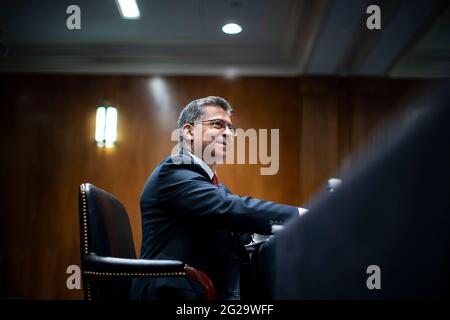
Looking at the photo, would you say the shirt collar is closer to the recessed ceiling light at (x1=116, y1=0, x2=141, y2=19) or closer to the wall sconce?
the recessed ceiling light at (x1=116, y1=0, x2=141, y2=19)

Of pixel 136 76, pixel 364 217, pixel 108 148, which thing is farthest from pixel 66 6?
pixel 364 217

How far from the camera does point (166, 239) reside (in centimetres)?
140

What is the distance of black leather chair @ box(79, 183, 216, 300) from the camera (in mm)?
1216

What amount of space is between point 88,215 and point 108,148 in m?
3.39

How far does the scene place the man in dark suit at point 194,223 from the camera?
4.28 ft

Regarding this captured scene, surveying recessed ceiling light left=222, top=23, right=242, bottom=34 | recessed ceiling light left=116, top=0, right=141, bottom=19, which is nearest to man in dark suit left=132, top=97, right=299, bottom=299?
recessed ceiling light left=116, top=0, right=141, bottom=19

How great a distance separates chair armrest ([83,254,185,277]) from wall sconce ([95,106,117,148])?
3448 millimetres

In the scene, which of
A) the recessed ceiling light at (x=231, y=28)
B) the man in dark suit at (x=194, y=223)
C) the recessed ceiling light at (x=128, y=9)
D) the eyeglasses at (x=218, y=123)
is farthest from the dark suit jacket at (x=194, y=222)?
the recessed ceiling light at (x=231, y=28)

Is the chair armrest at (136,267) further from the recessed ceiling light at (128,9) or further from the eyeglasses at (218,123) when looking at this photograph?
the recessed ceiling light at (128,9)

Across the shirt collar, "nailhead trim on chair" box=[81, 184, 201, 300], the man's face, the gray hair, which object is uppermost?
the gray hair

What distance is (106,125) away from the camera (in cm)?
457

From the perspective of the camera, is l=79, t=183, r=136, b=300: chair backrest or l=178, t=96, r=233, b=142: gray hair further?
l=178, t=96, r=233, b=142: gray hair

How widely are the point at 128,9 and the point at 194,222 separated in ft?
9.49

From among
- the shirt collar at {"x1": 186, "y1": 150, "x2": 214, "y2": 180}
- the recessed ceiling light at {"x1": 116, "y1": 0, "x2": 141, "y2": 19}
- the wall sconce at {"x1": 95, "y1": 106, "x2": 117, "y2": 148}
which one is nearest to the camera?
the shirt collar at {"x1": 186, "y1": 150, "x2": 214, "y2": 180}
